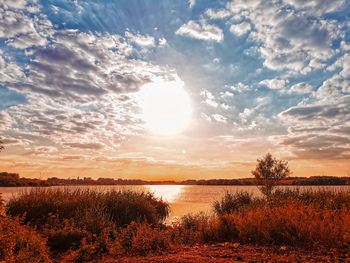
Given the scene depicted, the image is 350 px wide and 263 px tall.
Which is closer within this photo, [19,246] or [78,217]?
[19,246]

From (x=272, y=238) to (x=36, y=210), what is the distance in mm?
14178

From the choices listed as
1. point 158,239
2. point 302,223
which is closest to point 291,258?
point 302,223

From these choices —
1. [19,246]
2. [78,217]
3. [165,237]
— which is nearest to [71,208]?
[78,217]

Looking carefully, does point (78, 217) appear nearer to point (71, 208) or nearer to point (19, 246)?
point (71, 208)

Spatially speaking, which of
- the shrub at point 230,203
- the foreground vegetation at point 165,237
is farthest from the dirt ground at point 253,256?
the shrub at point 230,203

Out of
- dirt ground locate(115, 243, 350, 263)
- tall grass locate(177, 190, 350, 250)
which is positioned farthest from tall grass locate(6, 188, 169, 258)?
tall grass locate(177, 190, 350, 250)

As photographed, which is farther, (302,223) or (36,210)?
(36,210)

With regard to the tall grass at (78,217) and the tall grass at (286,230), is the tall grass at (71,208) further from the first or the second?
the tall grass at (286,230)

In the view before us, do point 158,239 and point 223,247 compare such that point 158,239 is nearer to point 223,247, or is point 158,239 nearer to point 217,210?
point 223,247

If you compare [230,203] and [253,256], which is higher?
[230,203]

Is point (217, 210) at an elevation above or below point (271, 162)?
below

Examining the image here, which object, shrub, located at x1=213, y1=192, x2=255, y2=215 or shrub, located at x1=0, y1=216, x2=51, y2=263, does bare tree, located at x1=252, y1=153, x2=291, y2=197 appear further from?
shrub, located at x1=0, y1=216, x2=51, y2=263

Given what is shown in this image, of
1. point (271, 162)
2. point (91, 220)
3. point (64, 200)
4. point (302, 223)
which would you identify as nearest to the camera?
point (302, 223)

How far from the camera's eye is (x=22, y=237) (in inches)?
348
